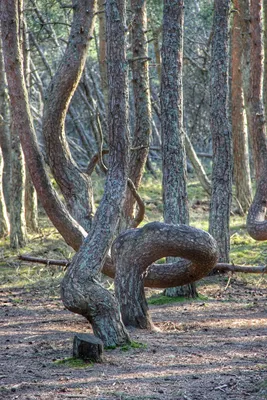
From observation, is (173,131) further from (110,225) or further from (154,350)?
(154,350)

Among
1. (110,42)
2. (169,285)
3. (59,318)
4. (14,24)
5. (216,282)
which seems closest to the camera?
(110,42)

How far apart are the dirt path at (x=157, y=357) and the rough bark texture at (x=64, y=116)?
1.73 meters

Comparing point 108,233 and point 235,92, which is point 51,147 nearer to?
point 108,233

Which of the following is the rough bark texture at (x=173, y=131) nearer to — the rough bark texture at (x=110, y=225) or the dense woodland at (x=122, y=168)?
the dense woodland at (x=122, y=168)

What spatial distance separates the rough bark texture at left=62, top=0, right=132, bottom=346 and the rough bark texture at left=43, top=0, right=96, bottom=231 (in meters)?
2.51

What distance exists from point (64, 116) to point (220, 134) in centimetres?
345

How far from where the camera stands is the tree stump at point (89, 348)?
6.92 m

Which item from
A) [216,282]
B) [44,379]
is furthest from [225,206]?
[44,379]

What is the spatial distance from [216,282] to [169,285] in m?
3.36

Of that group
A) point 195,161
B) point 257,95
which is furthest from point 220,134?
point 195,161

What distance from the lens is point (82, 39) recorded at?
35.1 ft

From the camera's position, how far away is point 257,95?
12.9 metres

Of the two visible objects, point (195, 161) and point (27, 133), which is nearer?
point (27, 133)

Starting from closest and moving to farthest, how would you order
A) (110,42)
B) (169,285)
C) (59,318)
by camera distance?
(110,42), (169,285), (59,318)
